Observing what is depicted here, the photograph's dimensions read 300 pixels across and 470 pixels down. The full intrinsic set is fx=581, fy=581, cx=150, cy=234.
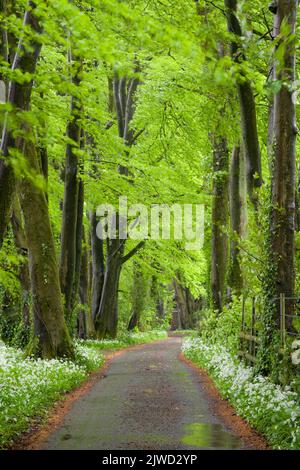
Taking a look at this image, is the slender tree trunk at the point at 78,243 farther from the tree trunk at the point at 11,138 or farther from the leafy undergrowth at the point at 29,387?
the tree trunk at the point at 11,138

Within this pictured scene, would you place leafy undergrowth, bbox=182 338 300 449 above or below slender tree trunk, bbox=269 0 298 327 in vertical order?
below

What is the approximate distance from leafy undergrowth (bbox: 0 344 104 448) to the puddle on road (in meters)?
2.35

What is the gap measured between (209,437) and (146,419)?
5.38 feet

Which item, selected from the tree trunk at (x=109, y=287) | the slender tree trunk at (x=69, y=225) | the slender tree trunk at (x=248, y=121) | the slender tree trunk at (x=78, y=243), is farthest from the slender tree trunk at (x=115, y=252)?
the slender tree trunk at (x=248, y=121)

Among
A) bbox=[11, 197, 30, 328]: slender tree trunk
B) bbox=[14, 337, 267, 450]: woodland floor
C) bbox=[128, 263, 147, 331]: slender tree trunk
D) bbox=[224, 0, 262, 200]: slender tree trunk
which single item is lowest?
bbox=[14, 337, 267, 450]: woodland floor

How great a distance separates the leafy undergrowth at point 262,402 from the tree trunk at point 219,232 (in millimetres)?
7289

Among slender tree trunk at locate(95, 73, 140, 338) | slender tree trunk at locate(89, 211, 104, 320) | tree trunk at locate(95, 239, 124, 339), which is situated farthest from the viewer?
slender tree trunk at locate(89, 211, 104, 320)

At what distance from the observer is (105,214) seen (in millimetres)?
26234

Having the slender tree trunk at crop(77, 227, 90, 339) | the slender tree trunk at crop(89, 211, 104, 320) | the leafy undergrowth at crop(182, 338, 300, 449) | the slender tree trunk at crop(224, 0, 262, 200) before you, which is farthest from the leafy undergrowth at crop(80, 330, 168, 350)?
the slender tree trunk at crop(224, 0, 262, 200)

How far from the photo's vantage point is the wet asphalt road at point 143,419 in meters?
7.56

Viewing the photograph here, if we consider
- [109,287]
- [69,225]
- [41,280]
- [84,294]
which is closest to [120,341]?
[109,287]

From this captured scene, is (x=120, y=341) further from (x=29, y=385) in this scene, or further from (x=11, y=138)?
(x=11, y=138)

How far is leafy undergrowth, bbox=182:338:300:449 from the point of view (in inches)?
277

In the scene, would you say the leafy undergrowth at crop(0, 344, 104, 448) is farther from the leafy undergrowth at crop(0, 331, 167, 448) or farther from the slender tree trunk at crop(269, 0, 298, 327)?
the slender tree trunk at crop(269, 0, 298, 327)
